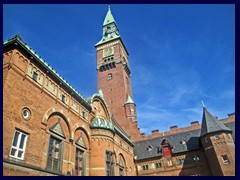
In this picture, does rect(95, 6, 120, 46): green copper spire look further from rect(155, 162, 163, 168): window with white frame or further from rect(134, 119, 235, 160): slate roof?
rect(155, 162, 163, 168): window with white frame

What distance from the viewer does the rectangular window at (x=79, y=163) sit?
63.2 feet

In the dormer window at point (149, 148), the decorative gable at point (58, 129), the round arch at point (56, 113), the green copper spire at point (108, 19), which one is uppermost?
the green copper spire at point (108, 19)

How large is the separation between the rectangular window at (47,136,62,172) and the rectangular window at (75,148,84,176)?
2.88 metres

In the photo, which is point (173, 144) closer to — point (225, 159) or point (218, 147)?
point (218, 147)

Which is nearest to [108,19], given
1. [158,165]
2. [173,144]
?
[173,144]

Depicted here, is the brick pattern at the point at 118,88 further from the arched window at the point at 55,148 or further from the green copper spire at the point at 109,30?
the arched window at the point at 55,148

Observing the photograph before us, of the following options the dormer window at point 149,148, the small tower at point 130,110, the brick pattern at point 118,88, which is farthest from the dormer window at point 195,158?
the small tower at point 130,110

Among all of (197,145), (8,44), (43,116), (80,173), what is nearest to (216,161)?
(197,145)

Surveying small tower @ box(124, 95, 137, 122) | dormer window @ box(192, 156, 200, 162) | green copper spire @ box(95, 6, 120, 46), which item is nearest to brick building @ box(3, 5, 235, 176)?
dormer window @ box(192, 156, 200, 162)

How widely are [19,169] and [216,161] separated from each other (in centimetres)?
2637

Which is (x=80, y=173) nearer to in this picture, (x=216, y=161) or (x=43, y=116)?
(x=43, y=116)

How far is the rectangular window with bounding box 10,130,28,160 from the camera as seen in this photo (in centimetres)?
1269

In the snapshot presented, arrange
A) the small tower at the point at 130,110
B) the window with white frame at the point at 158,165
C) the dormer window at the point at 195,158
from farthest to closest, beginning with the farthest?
1. the small tower at the point at 130,110
2. the window with white frame at the point at 158,165
3. the dormer window at the point at 195,158

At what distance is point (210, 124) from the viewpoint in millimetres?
31703
